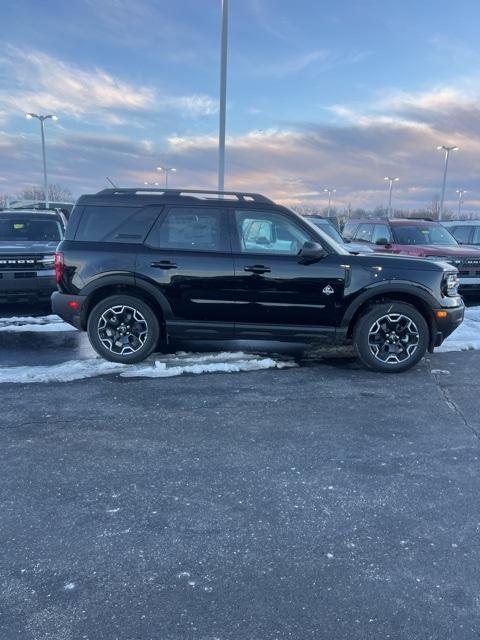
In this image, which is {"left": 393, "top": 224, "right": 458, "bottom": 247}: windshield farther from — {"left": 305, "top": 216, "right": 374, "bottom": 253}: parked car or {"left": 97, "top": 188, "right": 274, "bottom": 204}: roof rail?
{"left": 97, "top": 188, "right": 274, "bottom": 204}: roof rail

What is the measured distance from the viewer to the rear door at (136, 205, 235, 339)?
228 inches

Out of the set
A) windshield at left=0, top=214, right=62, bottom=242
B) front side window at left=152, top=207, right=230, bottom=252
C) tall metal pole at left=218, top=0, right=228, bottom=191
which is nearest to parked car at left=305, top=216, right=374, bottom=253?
front side window at left=152, top=207, right=230, bottom=252

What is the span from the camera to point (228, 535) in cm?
280

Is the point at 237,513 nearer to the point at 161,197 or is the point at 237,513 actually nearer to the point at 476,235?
the point at 161,197

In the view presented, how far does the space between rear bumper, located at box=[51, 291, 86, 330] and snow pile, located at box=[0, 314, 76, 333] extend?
75.8 inches

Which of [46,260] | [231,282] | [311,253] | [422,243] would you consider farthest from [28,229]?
[422,243]

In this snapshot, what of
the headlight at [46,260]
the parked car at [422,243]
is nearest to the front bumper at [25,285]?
the headlight at [46,260]

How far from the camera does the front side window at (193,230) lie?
5859 mm

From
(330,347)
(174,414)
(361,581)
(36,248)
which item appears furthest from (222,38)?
(361,581)

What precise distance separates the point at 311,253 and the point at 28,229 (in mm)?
7139

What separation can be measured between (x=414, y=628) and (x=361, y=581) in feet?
1.08

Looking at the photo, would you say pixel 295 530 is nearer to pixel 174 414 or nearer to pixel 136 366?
pixel 174 414

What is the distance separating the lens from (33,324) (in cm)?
821

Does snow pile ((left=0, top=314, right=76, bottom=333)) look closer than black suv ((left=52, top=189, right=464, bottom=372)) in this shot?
No
